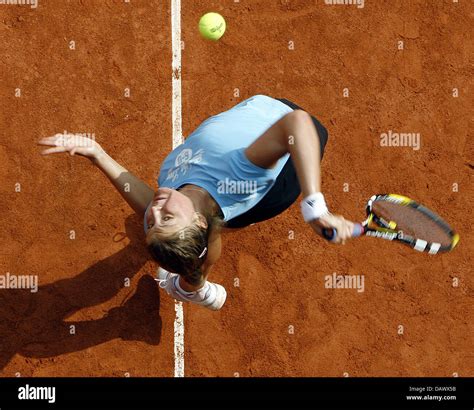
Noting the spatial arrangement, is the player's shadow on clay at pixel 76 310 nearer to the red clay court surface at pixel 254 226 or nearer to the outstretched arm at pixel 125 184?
the red clay court surface at pixel 254 226

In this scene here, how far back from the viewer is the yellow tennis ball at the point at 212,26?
24.0ft

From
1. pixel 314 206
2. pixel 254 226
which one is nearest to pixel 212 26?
pixel 254 226

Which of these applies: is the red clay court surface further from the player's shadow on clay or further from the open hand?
the open hand

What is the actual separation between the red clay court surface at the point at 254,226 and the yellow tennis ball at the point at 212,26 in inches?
5.6

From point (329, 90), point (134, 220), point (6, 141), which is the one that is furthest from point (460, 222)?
point (6, 141)

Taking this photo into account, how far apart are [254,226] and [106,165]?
244cm

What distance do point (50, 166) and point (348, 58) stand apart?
135 inches

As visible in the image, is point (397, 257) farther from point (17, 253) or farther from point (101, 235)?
point (17, 253)

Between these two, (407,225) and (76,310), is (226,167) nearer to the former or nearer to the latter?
(407,225)

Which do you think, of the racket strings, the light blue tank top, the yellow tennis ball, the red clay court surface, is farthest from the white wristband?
the yellow tennis ball

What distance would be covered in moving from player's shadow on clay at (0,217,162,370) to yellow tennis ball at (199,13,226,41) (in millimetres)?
2495

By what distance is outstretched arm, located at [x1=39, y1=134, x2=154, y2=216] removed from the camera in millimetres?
4816

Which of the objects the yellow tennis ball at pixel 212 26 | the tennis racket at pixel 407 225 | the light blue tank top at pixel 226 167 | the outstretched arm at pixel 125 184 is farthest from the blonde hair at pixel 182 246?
the yellow tennis ball at pixel 212 26

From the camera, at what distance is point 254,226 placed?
7.05 m
